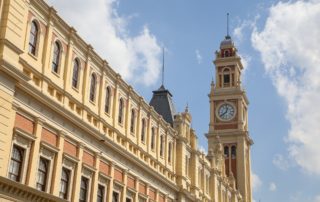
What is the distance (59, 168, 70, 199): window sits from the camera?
26953 millimetres

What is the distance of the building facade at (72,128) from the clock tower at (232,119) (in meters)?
32.7

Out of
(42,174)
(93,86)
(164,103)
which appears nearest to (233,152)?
(164,103)

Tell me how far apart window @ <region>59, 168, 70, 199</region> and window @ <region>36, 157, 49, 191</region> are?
1568mm

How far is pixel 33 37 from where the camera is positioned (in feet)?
84.4

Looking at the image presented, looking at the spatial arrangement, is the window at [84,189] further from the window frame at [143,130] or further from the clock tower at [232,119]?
the clock tower at [232,119]

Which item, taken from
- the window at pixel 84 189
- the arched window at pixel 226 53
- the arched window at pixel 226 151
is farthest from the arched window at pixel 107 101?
the arched window at pixel 226 53

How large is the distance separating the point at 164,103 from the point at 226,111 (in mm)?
35940

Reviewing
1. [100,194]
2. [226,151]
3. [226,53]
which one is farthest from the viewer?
[226,53]

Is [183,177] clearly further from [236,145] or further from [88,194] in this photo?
[236,145]

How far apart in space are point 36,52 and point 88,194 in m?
8.80

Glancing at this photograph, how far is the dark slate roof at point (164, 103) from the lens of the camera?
156 feet

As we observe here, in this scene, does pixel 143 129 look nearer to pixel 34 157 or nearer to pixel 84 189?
pixel 84 189

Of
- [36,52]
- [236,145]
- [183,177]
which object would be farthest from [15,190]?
[236,145]

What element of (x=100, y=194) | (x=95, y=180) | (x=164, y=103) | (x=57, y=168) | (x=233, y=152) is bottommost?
(x=100, y=194)
